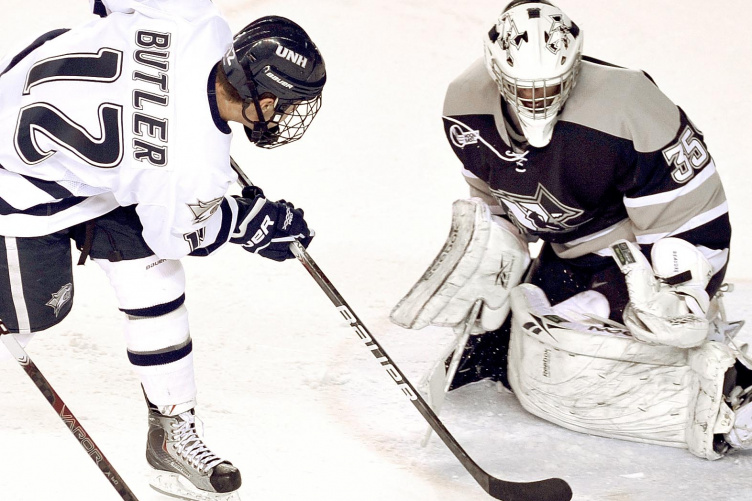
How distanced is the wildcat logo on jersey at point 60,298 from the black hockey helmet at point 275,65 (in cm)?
63

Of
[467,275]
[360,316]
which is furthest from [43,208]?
[360,316]

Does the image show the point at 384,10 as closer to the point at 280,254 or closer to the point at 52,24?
the point at 52,24

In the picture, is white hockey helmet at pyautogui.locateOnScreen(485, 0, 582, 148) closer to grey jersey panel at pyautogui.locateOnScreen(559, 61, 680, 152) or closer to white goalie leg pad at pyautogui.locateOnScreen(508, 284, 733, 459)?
grey jersey panel at pyautogui.locateOnScreen(559, 61, 680, 152)

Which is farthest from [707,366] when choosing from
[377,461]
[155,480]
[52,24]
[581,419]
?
[52,24]

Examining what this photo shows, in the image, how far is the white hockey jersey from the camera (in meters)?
2.01

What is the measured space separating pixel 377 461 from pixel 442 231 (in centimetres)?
161

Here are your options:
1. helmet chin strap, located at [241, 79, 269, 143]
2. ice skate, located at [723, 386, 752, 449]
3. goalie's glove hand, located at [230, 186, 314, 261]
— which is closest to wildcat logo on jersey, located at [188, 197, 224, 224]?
helmet chin strap, located at [241, 79, 269, 143]

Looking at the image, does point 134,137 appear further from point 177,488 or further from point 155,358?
point 177,488

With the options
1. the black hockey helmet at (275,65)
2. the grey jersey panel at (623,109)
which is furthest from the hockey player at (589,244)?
the black hockey helmet at (275,65)

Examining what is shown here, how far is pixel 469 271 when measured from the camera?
8.52 ft

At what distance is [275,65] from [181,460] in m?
1.00

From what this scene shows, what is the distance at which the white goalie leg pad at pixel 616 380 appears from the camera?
7.96ft

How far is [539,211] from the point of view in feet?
8.39

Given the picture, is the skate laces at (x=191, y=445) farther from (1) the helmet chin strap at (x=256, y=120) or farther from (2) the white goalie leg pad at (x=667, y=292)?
(2) the white goalie leg pad at (x=667, y=292)
